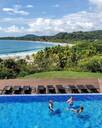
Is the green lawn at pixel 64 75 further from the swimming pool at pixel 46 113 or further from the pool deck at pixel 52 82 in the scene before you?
the swimming pool at pixel 46 113

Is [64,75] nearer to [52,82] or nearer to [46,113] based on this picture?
[52,82]

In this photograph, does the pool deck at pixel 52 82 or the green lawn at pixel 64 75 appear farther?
the green lawn at pixel 64 75

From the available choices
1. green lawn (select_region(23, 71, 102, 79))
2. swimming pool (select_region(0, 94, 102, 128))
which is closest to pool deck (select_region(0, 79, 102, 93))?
green lawn (select_region(23, 71, 102, 79))

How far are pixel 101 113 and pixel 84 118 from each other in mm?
1197

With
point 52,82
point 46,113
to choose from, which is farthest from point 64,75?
point 46,113

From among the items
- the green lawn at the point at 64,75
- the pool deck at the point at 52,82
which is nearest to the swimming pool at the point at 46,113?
the pool deck at the point at 52,82

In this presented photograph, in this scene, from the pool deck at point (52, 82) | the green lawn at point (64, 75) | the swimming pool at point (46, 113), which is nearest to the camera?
the swimming pool at point (46, 113)

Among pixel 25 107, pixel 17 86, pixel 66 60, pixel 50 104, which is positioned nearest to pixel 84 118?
pixel 50 104

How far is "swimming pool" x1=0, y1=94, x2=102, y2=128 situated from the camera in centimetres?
1650

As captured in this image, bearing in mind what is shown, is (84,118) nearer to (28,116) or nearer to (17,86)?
(28,116)

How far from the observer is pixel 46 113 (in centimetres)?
1808

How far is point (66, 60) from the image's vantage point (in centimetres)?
4609

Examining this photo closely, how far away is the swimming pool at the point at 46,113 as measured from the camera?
1650 centimetres

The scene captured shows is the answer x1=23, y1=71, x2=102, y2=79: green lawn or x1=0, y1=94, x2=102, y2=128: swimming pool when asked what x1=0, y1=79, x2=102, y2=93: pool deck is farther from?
x1=0, y1=94, x2=102, y2=128: swimming pool
